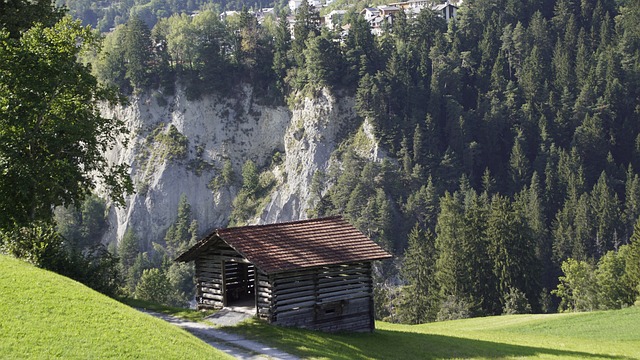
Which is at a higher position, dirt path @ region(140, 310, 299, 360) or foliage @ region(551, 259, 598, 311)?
dirt path @ region(140, 310, 299, 360)

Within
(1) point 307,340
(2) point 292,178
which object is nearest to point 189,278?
(2) point 292,178

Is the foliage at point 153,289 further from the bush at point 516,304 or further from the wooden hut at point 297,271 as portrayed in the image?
the wooden hut at point 297,271

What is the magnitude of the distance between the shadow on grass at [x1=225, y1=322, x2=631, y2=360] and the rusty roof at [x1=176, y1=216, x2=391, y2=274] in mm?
2422

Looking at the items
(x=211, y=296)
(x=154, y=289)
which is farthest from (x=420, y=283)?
(x=211, y=296)

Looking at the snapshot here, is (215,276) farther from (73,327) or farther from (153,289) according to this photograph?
(153,289)

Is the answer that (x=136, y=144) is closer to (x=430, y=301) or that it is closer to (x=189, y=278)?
(x=189, y=278)

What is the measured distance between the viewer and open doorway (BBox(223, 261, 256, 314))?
38.7 m

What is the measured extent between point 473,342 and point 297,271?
323 inches

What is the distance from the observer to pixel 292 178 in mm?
128375

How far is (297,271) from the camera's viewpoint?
35.2 meters

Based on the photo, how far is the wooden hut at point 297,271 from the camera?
35.1 m

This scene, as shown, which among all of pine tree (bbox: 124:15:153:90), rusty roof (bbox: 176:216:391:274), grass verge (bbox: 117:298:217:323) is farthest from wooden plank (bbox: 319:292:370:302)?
pine tree (bbox: 124:15:153:90)

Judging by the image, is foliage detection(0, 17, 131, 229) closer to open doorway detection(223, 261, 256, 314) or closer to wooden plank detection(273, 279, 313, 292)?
open doorway detection(223, 261, 256, 314)

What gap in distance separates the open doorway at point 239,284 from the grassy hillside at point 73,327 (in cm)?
875
